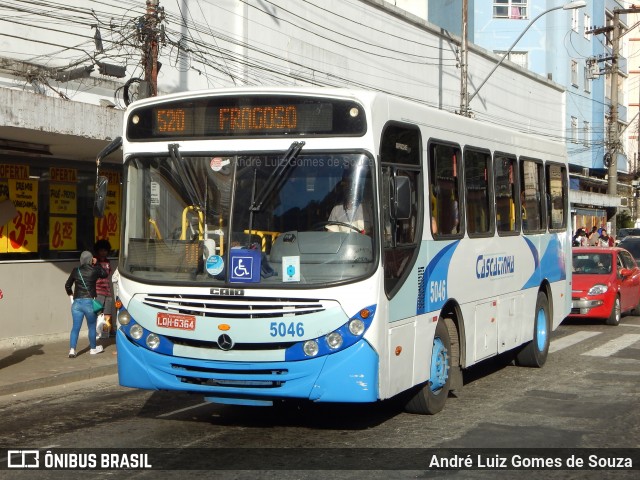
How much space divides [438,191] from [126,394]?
4.58 metres

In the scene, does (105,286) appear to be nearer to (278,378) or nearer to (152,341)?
(152,341)

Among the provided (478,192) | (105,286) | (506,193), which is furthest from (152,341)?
(105,286)

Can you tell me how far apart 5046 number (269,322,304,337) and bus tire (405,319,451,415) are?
1951 millimetres

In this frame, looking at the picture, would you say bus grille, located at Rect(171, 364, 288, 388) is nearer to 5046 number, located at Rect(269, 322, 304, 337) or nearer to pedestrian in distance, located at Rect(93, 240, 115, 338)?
5046 number, located at Rect(269, 322, 304, 337)

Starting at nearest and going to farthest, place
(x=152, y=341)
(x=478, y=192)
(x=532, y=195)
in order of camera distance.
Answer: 1. (x=152, y=341)
2. (x=478, y=192)
3. (x=532, y=195)

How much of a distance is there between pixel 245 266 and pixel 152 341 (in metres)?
1.09

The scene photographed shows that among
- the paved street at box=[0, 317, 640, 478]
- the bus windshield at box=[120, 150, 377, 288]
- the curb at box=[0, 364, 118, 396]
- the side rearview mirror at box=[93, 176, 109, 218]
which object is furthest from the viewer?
the curb at box=[0, 364, 118, 396]

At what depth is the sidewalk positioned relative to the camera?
1259 cm

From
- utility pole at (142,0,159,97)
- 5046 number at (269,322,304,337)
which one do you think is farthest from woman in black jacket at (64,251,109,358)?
5046 number at (269,322,304,337)

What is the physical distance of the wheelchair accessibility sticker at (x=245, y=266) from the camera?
808 centimetres

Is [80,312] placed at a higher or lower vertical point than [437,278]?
lower

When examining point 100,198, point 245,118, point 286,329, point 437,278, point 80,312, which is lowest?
point 80,312

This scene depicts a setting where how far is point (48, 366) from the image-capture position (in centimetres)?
1397

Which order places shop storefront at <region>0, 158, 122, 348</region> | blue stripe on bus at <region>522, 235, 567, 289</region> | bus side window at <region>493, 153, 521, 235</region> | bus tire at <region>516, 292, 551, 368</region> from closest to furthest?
bus side window at <region>493, 153, 521, 235</region>, blue stripe on bus at <region>522, 235, 567, 289</region>, bus tire at <region>516, 292, 551, 368</region>, shop storefront at <region>0, 158, 122, 348</region>
